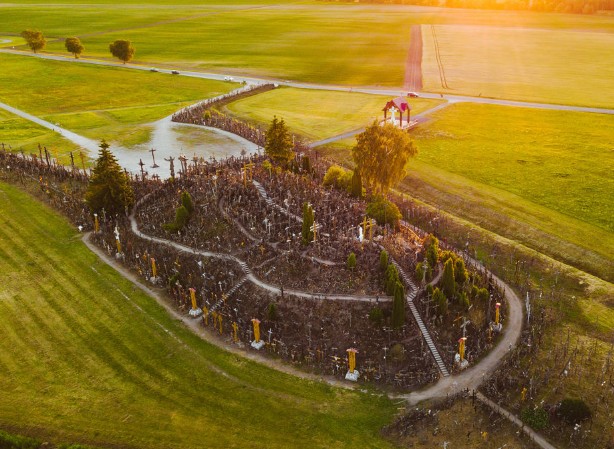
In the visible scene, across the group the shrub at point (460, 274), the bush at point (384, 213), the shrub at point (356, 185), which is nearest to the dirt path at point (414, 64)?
the shrub at point (356, 185)

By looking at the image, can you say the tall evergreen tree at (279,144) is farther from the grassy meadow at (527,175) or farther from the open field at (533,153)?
the open field at (533,153)

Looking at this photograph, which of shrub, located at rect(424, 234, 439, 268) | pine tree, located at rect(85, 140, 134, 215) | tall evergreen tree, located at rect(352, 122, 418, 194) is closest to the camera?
shrub, located at rect(424, 234, 439, 268)

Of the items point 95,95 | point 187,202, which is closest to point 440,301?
point 187,202

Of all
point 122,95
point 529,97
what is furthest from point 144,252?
point 529,97

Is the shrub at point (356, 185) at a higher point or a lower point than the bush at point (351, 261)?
higher

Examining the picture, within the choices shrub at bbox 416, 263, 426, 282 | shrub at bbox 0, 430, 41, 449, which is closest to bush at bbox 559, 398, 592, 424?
shrub at bbox 416, 263, 426, 282

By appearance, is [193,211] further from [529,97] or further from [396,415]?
[529,97]

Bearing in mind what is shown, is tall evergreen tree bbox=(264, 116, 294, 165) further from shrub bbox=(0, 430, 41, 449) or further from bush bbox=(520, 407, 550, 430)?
shrub bbox=(0, 430, 41, 449)
